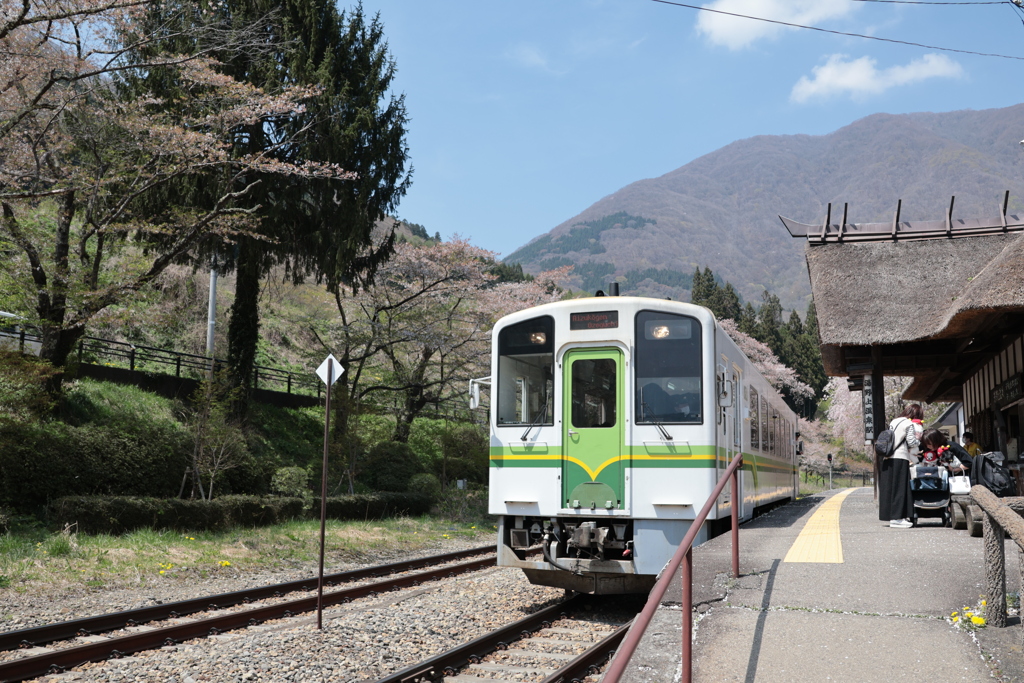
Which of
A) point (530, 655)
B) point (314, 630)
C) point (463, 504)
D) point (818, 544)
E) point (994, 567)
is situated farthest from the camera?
point (463, 504)

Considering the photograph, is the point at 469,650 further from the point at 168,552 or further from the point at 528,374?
the point at 168,552

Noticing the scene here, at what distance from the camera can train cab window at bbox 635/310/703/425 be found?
27.0ft

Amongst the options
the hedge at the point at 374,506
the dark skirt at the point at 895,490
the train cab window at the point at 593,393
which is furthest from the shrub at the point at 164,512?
the dark skirt at the point at 895,490

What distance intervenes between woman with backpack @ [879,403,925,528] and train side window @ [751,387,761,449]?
232cm

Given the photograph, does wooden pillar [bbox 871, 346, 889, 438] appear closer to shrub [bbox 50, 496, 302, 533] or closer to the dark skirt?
the dark skirt

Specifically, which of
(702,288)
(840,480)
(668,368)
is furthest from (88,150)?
(702,288)

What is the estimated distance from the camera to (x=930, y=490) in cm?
883

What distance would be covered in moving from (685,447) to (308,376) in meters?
21.9

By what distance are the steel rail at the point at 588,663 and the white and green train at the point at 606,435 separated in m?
1.05

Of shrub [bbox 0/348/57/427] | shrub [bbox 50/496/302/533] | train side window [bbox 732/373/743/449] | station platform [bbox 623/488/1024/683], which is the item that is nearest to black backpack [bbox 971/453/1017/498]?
station platform [bbox 623/488/1024/683]

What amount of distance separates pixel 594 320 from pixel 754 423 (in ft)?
13.8

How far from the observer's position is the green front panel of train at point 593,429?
327 inches

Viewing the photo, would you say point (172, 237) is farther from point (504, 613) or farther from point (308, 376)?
point (504, 613)

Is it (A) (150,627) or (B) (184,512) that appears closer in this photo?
(A) (150,627)
